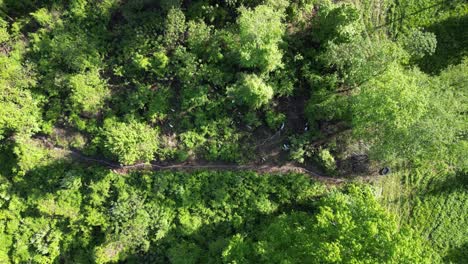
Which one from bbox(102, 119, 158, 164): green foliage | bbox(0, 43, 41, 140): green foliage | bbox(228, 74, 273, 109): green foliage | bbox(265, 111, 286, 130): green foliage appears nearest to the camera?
bbox(228, 74, 273, 109): green foliage

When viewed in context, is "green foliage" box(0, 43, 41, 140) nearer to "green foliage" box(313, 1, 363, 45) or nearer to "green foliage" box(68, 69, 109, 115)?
"green foliage" box(68, 69, 109, 115)

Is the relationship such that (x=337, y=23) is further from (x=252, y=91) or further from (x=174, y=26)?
(x=174, y=26)

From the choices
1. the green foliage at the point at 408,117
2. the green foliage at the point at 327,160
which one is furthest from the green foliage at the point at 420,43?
the green foliage at the point at 327,160

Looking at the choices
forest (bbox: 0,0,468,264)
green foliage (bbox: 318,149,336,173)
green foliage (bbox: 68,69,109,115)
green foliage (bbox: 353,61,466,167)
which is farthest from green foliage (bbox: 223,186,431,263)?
green foliage (bbox: 68,69,109,115)

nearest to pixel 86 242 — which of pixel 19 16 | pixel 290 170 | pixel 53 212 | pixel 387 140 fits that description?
pixel 53 212

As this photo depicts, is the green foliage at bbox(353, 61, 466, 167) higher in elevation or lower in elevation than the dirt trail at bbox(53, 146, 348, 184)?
higher

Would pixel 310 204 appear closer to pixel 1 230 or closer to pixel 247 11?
pixel 247 11
